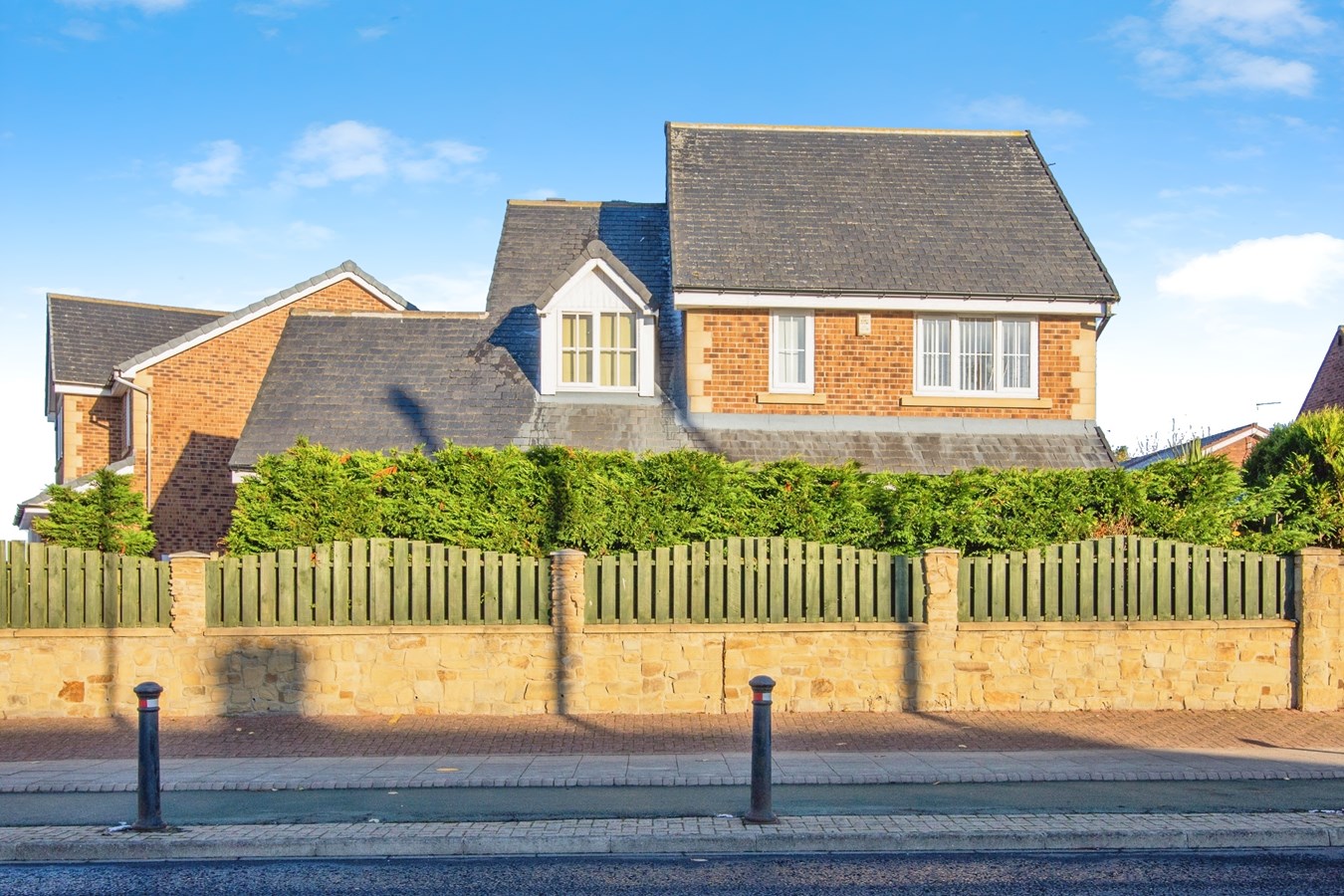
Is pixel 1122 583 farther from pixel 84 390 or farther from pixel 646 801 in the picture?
pixel 84 390

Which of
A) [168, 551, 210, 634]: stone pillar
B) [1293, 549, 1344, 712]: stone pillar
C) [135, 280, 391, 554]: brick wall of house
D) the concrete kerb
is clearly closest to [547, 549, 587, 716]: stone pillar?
[168, 551, 210, 634]: stone pillar

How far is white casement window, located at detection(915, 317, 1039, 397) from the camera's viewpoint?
1852cm

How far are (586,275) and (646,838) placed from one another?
12.1 m

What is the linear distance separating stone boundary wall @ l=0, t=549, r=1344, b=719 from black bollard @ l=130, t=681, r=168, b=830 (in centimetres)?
426

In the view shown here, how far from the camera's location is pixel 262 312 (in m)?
23.7

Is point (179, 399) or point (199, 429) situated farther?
point (199, 429)

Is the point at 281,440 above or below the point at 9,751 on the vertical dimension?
above

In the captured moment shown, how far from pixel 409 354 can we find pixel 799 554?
934cm

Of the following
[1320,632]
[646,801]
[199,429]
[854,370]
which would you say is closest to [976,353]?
[854,370]

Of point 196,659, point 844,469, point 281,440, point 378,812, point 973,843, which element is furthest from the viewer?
point 281,440

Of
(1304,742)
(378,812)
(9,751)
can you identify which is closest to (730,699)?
(378,812)

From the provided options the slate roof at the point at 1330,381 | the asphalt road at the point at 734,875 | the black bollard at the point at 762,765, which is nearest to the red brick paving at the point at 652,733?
the black bollard at the point at 762,765

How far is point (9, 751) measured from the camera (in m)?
10.8

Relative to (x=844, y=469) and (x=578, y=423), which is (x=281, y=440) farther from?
(x=844, y=469)
